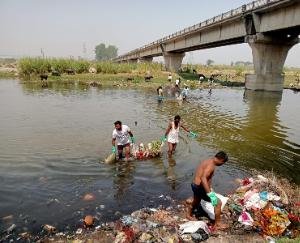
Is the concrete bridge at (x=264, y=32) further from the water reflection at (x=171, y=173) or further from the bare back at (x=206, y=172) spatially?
the bare back at (x=206, y=172)

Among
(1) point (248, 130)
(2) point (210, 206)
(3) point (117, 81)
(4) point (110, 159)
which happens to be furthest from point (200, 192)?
(3) point (117, 81)

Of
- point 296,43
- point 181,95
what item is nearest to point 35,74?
point 181,95

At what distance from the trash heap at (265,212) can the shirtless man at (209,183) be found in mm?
596

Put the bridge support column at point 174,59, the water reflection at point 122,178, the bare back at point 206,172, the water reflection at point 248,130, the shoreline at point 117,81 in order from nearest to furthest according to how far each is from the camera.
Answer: the bare back at point 206,172 < the water reflection at point 122,178 < the water reflection at point 248,130 < the shoreline at point 117,81 < the bridge support column at point 174,59

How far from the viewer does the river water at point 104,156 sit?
943cm

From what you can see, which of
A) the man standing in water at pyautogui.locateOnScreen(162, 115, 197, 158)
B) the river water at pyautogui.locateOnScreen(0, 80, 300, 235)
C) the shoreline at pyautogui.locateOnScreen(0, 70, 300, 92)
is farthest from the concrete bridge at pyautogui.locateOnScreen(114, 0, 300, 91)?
the man standing in water at pyautogui.locateOnScreen(162, 115, 197, 158)

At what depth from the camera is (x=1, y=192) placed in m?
10.0

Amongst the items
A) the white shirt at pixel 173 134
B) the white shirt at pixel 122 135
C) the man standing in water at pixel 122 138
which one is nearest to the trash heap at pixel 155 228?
the man standing in water at pixel 122 138

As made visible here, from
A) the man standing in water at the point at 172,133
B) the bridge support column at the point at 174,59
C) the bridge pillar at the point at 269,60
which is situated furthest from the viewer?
the bridge support column at the point at 174,59

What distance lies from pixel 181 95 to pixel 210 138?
15.6 meters

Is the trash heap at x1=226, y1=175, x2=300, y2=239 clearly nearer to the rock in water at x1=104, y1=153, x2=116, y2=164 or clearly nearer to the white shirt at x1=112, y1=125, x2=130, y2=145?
the white shirt at x1=112, y1=125, x2=130, y2=145

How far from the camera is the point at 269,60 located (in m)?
44.5

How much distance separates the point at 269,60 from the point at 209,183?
1584 inches

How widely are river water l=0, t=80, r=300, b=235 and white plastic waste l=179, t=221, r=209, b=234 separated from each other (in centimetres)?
178
